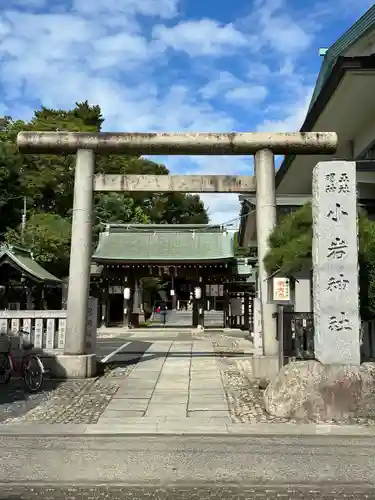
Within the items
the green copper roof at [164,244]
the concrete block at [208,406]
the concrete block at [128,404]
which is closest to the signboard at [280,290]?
the concrete block at [208,406]

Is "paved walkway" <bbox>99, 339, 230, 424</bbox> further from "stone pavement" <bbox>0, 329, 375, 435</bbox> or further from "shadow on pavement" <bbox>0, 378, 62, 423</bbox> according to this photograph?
"shadow on pavement" <bbox>0, 378, 62, 423</bbox>

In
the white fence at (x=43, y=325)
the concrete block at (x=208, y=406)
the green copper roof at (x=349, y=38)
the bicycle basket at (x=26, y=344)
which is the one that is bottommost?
the concrete block at (x=208, y=406)

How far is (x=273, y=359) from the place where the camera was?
1046 centimetres

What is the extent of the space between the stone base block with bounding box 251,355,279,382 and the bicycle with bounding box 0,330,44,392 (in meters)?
4.49

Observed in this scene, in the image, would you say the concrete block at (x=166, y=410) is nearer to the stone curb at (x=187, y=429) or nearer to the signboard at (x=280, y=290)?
the stone curb at (x=187, y=429)

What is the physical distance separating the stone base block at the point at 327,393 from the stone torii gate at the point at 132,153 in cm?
345

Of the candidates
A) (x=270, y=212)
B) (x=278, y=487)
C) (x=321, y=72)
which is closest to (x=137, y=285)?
(x=321, y=72)

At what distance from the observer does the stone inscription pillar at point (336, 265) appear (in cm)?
789

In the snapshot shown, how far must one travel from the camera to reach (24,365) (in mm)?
9711

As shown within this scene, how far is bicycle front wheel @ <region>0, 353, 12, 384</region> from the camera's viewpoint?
1023 centimetres

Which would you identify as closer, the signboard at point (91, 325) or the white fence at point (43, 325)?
the white fence at point (43, 325)

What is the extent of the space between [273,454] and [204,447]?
0.85 metres

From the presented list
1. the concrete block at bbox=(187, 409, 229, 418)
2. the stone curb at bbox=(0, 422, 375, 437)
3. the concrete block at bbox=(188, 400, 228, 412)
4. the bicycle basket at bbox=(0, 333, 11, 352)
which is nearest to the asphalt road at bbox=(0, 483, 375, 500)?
the stone curb at bbox=(0, 422, 375, 437)

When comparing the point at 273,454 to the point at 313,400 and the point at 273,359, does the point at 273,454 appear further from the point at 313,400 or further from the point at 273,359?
the point at 273,359
